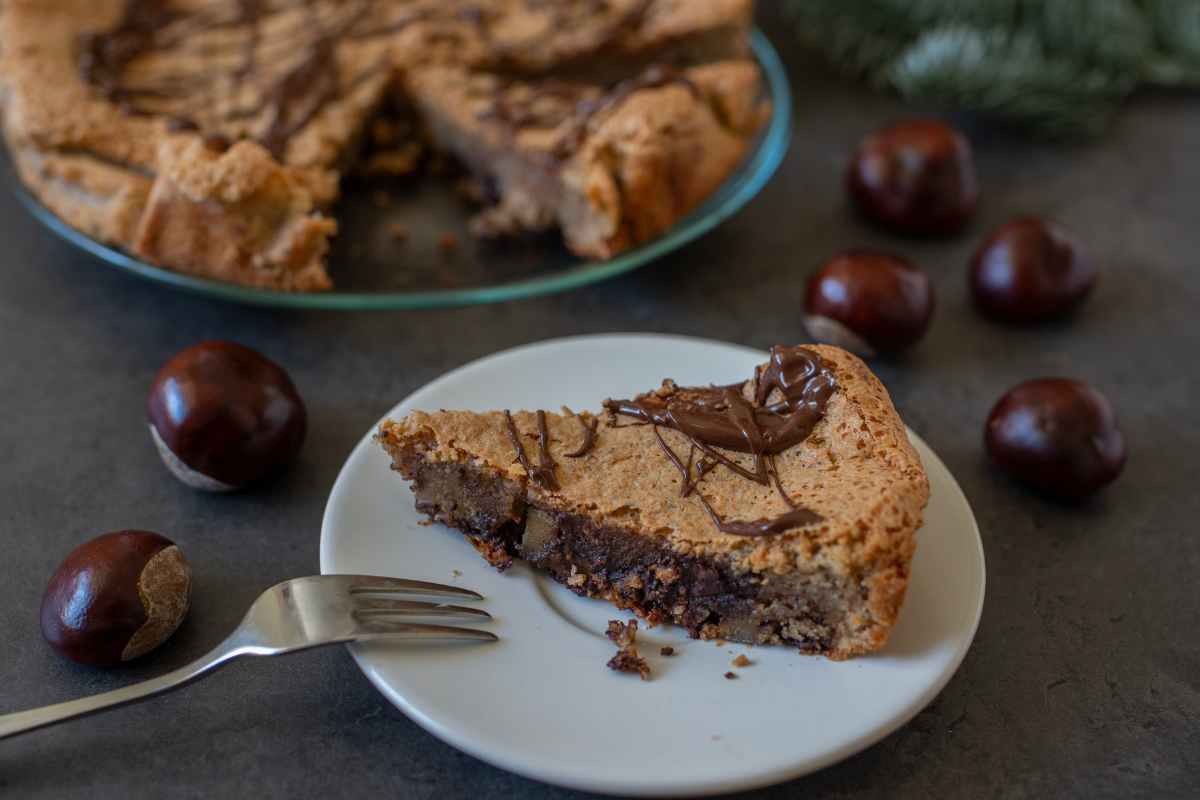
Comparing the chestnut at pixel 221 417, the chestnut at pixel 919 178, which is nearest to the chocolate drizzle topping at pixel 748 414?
the chestnut at pixel 221 417

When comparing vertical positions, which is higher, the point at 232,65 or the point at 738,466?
the point at 232,65

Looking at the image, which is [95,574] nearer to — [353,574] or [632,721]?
[353,574]

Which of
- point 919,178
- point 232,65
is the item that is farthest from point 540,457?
point 232,65

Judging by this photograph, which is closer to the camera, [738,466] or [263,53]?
[738,466]

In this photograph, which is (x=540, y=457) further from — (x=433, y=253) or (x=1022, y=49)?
(x=1022, y=49)

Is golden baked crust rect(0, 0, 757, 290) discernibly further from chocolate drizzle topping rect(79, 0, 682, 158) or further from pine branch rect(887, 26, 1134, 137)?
pine branch rect(887, 26, 1134, 137)

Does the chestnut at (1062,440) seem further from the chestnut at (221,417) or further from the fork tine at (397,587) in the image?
the chestnut at (221,417)

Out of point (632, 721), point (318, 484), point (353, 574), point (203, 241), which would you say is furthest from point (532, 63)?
point (632, 721)
